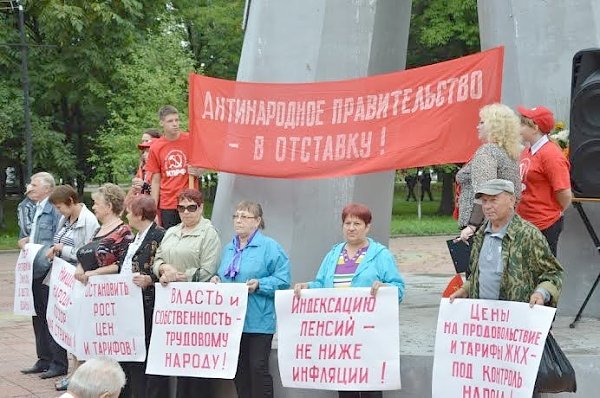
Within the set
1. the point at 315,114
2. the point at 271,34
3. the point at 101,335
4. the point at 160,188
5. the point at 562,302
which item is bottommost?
the point at 101,335

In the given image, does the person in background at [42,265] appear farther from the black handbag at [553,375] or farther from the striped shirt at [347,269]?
the black handbag at [553,375]

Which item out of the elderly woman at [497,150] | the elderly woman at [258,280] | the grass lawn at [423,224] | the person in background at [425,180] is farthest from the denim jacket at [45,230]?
the person in background at [425,180]

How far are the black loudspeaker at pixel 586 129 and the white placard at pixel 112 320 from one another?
138 inches

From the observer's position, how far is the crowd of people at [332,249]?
5.45 m

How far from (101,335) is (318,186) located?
2.35m

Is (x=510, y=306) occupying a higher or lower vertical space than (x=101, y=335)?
higher

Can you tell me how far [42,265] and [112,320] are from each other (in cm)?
186

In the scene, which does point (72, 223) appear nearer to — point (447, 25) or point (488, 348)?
point (488, 348)

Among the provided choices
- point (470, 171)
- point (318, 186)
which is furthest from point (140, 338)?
point (470, 171)

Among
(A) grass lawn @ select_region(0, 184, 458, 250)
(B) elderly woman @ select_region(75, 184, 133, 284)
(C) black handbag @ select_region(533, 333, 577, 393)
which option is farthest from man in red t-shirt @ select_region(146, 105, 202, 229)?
(A) grass lawn @ select_region(0, 184, 458, 250)

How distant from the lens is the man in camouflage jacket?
17.6 ft

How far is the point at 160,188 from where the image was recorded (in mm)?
9539

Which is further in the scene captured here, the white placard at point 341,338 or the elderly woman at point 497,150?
the elderly woman at point 497,150

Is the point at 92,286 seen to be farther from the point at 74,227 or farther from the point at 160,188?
the point at 160,188
